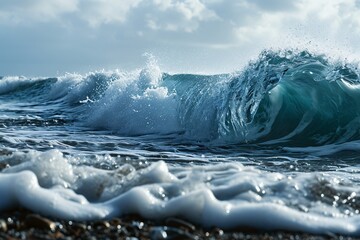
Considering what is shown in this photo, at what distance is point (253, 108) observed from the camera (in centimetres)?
765

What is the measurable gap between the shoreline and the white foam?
0.08m

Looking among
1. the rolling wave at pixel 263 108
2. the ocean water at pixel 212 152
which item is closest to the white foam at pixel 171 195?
the ocean water at pixel 212 152

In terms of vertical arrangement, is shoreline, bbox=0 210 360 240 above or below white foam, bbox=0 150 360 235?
below

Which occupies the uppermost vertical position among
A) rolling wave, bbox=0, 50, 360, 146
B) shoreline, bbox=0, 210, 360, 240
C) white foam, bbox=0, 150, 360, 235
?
rolling wave, bbox=0, 50, 360, 146

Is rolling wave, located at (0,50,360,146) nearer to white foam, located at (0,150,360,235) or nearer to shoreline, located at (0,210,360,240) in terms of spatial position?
white foam, located at (0,150,360,235)

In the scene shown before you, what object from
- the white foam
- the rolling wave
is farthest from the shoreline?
the rolling wave

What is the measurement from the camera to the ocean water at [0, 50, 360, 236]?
2.76 metres

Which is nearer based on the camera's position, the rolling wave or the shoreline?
the shoreline

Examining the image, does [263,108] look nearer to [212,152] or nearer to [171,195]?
[212,152]

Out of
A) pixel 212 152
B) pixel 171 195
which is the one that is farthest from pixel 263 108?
pixel 171 195

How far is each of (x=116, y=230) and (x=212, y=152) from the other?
3.40 metres

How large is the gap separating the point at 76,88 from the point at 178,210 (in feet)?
43.5

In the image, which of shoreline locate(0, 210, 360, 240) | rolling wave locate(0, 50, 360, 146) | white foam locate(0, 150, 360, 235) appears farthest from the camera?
rolling wave locate(0, 50, 360, 146)

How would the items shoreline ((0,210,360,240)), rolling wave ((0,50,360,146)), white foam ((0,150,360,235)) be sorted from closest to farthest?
shoreline ((0,210,360,240)) < white foam ((0,150,360,235)) < rolling wave ((0,50,360,146))
